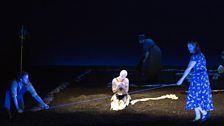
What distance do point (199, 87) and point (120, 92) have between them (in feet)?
6.19

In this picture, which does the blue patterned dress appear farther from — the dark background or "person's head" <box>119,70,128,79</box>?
the dark background

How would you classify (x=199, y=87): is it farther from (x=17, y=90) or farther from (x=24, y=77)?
(x=17, y=90)

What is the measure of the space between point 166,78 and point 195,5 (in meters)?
3.38

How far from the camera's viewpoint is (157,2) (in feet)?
48.4

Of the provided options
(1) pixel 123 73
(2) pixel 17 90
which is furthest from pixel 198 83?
(2) pixel 17 90

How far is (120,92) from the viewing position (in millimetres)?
7863

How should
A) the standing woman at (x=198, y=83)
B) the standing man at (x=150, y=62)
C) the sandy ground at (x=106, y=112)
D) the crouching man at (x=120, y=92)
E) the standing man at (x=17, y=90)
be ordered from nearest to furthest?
the standing woman at (x=198, y=83) < the sandy ground at (x=106, y=112) < the standing man at (x=17, y=90) < the crouching man at (x=120, y=92) < the standing man at (x=150, y=62)

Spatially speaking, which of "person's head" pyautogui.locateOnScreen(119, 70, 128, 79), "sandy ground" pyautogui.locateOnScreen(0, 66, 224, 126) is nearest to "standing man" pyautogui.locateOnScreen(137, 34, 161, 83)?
"sandy ground" pyautogui.locateOnScreen(0, 66, 224, 126)

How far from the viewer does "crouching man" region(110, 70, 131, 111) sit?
778 centimetres

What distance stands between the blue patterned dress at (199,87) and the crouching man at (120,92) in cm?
164

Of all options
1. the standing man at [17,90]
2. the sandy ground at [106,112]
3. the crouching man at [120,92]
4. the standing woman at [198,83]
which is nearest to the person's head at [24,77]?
the standing man at [17,90]

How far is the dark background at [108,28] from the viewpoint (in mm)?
14750

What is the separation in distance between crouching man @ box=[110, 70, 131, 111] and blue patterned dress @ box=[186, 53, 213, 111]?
1.64 m

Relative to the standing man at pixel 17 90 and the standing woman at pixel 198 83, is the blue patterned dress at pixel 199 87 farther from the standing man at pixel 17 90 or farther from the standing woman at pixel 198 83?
the standing man at pixel 17 90
